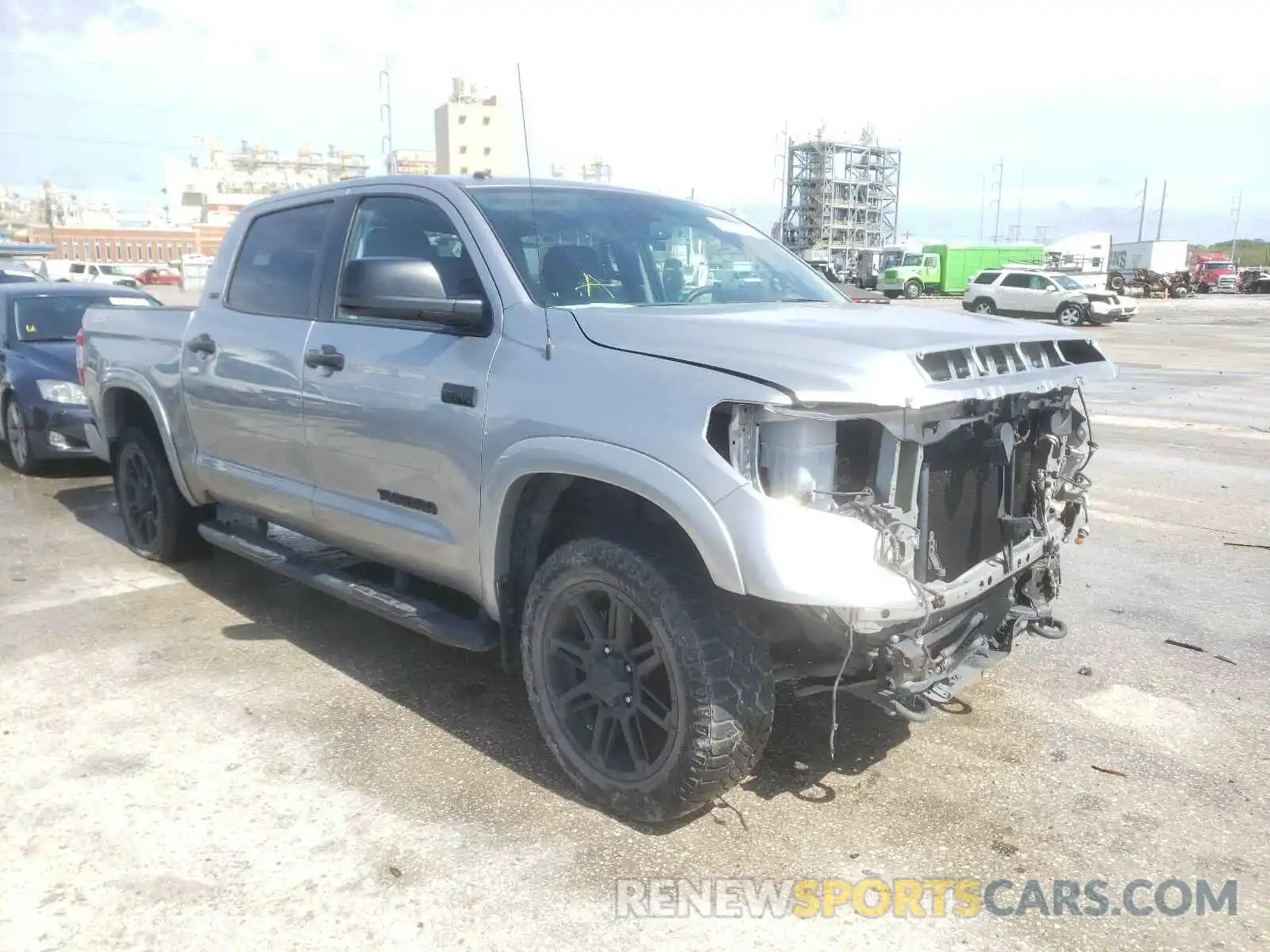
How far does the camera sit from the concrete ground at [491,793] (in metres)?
2.67

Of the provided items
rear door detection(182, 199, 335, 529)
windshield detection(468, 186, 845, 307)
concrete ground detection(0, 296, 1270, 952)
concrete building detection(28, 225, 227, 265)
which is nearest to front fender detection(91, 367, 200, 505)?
rear door detection(182, 199, 335, 529)

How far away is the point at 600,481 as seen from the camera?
3076 millimetres

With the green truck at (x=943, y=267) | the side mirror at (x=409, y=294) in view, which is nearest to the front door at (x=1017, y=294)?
the green truck at (x=943, y=267)

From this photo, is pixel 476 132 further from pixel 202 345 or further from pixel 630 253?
pixel 630 253

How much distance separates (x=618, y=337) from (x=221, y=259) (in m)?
2.87

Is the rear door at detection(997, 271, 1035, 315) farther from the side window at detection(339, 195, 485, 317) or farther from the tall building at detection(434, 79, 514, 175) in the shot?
the tall building at detection(434, 79, 514, 175)

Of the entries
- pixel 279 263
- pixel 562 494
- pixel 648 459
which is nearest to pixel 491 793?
pixel 562 494

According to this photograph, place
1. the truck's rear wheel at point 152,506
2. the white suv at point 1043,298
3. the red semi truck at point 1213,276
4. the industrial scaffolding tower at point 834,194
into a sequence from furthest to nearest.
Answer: the industrial scaffolding tower at point 834,194, the red semi truck at point 1213,276, the white suv at point 1043,298, the truck's rear wheel at point 152,506

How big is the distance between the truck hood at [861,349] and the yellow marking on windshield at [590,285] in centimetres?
19

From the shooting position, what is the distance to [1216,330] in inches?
1137

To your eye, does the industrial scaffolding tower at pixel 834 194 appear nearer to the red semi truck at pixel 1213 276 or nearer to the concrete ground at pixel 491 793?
the red semi truck at pixel 1213 276

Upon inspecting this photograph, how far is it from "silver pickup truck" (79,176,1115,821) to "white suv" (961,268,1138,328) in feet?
103

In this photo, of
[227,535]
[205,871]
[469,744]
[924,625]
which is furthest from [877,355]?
[227,535]

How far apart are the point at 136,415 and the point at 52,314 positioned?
14.3 feet
